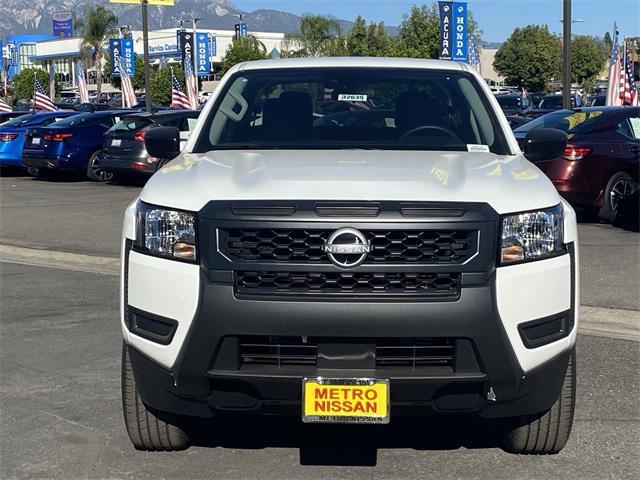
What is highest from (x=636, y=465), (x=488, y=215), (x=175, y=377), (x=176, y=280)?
(x=488, y=215)

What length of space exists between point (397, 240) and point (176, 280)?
2.87ft

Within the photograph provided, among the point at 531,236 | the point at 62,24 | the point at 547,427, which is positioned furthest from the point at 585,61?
the point at 62,24

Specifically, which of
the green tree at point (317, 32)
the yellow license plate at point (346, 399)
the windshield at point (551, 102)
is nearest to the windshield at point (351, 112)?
the yellow license plate at point (346, 399)

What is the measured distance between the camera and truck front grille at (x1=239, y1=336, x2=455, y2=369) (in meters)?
3.66

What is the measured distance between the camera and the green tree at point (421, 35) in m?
47.4

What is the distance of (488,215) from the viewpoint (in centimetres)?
367

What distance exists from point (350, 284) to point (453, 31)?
96.0 ft

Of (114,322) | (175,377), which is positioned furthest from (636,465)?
(114,322)

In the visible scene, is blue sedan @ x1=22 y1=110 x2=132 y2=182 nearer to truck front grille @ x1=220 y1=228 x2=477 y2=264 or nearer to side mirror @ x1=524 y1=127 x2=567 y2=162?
side mirror @ x1=524 y1=127 x2=567 y2=162

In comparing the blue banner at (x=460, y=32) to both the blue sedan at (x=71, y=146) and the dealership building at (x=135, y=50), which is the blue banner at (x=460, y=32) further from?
the dealership building at (x=135, y=50)

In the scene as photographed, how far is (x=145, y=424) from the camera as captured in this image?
4293mm

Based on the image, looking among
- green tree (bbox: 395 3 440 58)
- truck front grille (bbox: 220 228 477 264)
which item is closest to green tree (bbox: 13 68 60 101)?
green tree (bbox: 395 3 440 58)

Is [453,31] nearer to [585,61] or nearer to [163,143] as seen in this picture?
[163,143]

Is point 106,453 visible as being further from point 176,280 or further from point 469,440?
point 469,440
